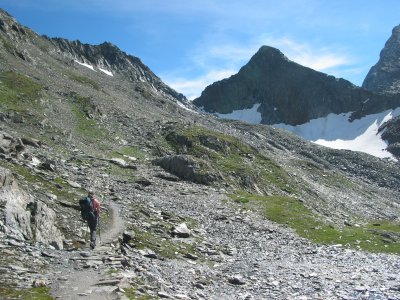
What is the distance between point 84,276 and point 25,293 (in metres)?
3.10

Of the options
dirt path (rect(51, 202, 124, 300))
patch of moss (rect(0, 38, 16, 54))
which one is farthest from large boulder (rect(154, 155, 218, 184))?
patch of moss (rect(0, 38, 16, 54))

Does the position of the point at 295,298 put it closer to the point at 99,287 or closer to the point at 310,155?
the point at 99,287

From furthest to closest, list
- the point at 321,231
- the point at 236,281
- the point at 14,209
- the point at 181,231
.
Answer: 1. the point at 321,231
2. the point at 181,231
3. the point at 236,281
4. the point at 14,209

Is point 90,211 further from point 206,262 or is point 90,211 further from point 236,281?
point 236,281

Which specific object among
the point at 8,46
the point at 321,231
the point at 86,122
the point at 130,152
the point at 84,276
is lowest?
the point at 84,276

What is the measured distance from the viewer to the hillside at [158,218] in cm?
1984

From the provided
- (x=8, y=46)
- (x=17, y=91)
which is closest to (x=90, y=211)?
(x=17, y=91)

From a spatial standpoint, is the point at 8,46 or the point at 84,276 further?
the point at 8,46

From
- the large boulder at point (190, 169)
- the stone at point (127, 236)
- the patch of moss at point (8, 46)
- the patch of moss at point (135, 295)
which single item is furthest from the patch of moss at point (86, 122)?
the patch of moss at point (135, 295)

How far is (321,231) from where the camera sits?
41.9 metres

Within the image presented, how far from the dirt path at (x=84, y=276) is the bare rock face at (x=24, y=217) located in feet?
6.81

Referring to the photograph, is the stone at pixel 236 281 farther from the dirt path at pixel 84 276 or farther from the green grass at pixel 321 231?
the green grass at pixel 321 231

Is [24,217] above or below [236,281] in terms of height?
above

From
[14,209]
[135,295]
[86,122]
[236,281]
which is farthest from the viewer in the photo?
[86,122]
